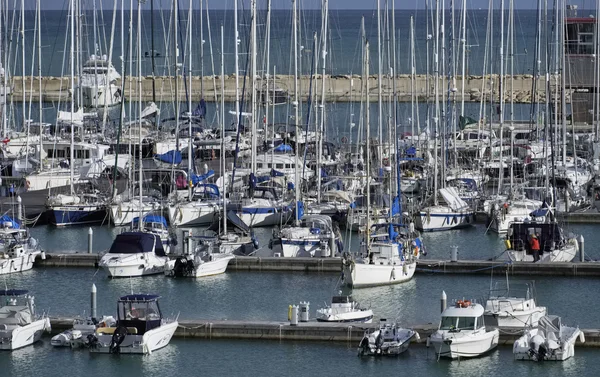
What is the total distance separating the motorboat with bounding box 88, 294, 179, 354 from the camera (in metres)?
32.7

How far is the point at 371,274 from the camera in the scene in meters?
39.1

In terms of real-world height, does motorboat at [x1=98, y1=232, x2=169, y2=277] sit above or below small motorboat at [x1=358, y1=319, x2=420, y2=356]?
above

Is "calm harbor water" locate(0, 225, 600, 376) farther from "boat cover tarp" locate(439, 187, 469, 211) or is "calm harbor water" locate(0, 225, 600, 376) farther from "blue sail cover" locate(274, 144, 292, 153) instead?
"blue sail cover" locate(274, 144, 292, 153)

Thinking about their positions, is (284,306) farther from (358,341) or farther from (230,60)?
(230,60)

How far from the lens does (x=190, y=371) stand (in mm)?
32406

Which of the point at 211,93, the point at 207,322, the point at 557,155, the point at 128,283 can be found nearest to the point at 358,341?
the point at 207,322

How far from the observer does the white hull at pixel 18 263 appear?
4150 cm

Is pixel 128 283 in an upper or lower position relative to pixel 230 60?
lower

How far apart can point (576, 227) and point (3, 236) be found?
1780 cm

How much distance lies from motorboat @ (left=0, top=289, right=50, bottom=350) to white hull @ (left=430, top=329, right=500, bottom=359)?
27.3 feet

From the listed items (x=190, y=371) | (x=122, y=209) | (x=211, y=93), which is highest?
(x=211, y=93)

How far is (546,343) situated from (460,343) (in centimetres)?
173

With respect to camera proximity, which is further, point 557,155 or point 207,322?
point 557,155

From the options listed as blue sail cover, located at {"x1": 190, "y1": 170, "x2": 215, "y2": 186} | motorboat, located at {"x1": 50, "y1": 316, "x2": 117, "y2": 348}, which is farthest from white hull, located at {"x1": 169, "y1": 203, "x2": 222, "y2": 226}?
motorboat, located at {"x1": 50, "y1": 316, "x2": 117, "y2": 348}
